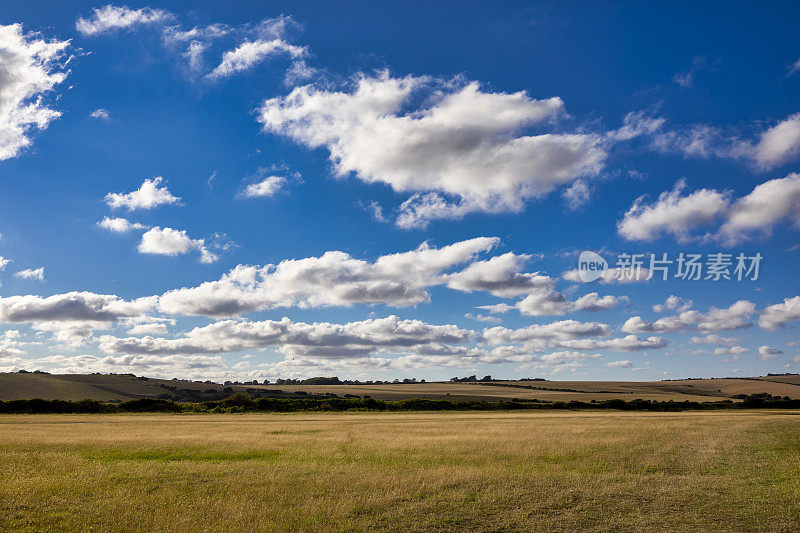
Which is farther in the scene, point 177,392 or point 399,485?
point 177,392

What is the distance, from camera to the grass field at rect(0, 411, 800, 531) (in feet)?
47.7

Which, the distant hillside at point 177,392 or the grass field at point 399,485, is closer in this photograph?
the grass field at point 399,485

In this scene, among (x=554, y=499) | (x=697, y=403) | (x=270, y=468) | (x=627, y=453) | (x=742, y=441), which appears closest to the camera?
(x=554, y=499)

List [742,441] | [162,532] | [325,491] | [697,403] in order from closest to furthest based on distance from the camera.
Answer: [162,532]
[325,491]
[742,441]
[697,403]

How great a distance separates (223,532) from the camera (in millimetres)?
13539

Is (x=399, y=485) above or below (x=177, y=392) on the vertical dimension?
above

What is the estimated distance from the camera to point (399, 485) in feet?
62.2

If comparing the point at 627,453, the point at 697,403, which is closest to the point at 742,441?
the point at 627,453

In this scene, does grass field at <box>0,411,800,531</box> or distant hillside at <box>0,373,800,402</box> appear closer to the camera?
grass field at <box>0,411,800,531</box>

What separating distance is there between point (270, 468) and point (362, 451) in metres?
7.83

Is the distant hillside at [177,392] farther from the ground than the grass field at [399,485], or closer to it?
closer to it

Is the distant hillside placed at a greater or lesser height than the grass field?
lesser

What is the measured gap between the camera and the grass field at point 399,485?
14547 millimetres

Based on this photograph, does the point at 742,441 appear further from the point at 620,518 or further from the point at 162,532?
the point at 162,532
